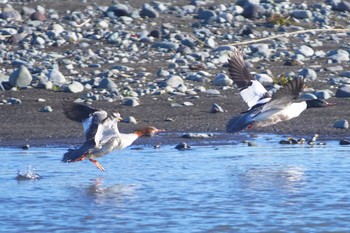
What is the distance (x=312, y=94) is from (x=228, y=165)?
10.5 feet

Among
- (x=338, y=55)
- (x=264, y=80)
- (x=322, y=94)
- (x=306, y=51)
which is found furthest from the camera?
(x=306, y=51)

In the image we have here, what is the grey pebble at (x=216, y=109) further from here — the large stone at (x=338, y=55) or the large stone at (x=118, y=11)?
the large stone at (x=118, y=11)

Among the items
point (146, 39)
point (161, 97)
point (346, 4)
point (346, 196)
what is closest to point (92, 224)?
point (346, 196)

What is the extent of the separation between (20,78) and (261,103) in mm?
4163

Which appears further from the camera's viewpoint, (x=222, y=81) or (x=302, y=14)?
(x=302, y=14)

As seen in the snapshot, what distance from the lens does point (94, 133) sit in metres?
10.1

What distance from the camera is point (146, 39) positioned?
55.3ft

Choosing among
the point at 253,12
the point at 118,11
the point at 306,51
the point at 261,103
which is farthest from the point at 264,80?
the point at 118,11

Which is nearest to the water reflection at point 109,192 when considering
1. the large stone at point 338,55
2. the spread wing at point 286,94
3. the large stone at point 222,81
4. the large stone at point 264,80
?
the spread wing at point 286,94

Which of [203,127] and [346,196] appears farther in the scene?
[203,127]

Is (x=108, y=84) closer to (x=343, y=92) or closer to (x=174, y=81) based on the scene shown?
(x=174, y=81)

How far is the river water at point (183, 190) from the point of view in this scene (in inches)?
320

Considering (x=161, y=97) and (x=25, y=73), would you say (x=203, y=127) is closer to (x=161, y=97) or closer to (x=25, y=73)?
(x=161, y=97)

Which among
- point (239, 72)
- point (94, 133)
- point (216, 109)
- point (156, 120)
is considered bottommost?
point (156, 120)
